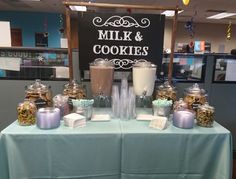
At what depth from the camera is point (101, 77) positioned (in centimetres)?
149

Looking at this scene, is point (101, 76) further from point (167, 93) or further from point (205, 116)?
point (205, 116)

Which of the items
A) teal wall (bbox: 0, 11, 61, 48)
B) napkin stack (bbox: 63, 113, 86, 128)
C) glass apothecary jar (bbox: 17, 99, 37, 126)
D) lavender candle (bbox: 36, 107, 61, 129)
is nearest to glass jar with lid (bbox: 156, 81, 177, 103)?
napkin stack (bbox: 63, 113, 86, 128)

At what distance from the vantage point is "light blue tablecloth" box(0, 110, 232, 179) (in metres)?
1.17

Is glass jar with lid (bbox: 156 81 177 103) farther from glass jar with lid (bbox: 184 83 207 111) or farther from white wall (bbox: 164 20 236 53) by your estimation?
white wall (bbox: 164 20 236 53)

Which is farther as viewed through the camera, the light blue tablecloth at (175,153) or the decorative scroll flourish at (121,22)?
the decorative scroll flourish at (121,22)

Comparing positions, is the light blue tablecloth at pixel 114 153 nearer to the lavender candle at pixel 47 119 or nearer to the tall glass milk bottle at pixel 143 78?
the lavender candle at pixel 47 119

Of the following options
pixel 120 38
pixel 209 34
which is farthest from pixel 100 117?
pixel 209 34

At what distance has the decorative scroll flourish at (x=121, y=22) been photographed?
5.16ft

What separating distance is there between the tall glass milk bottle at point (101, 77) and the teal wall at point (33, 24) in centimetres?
749

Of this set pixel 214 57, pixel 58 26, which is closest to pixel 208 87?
pixel 214 57

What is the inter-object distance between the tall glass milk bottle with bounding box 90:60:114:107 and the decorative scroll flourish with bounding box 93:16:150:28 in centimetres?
28

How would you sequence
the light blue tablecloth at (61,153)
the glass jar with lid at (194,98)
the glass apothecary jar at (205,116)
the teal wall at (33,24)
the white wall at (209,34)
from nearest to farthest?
the light blue tablecloth at (61,153)
the glass apothecary jar at (205,116)
the glass jar with lid at (194,98)
the teal wall at (33,24)
the white wall at (209,34)

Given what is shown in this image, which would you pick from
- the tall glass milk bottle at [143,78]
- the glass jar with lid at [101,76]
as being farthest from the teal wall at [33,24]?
the tall glass milk bottle at [143,78]

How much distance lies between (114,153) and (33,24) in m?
8.62
